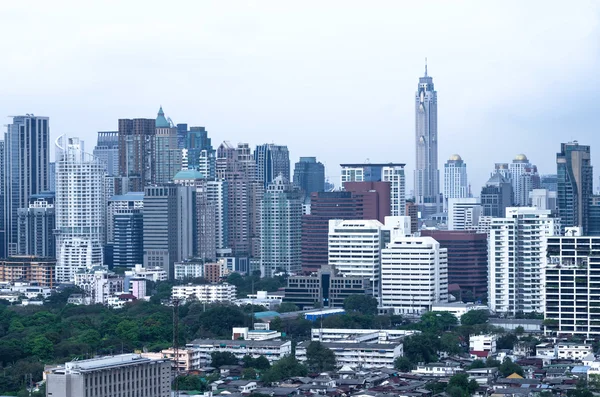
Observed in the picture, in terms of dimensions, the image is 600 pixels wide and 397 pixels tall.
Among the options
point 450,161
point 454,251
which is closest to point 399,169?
point 454,251

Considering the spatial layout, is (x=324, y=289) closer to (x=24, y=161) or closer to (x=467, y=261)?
(x=467, y=261)

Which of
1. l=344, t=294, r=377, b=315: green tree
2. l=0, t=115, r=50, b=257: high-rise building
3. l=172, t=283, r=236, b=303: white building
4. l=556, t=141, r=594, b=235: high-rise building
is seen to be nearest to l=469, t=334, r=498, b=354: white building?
l=344, t=294, r=377, b=315: green tree

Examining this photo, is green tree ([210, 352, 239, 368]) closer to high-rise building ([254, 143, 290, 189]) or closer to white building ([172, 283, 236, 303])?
white building ([172, 283, 236, 303])

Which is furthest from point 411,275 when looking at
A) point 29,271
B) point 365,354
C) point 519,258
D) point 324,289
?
point 29,271

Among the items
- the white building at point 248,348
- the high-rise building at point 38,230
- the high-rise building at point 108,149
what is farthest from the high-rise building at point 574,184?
the high-rise building at point 108,149

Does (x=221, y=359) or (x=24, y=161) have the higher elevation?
(x=24, y=161)

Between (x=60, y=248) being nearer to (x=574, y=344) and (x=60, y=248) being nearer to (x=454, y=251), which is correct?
(x=454, y=251)
